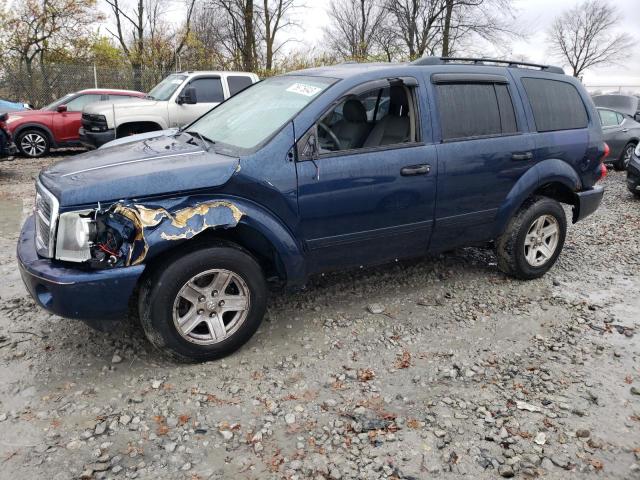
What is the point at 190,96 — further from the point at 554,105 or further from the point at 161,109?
the point at 554,105

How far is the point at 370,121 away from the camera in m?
4.29

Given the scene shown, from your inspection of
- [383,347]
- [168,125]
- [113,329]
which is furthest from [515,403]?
[168,125]

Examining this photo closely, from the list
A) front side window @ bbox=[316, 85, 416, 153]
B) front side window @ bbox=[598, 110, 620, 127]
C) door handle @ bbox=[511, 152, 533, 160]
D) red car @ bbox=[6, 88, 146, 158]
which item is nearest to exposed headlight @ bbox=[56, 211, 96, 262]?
front side window @ bbox=[316, 85, 416, 153]

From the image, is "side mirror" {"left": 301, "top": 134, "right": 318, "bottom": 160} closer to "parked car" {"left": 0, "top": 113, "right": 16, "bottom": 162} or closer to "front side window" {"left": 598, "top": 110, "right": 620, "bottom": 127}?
"parked car" {"left": 0, "top": 113, "right": 16, "bottom": 162}

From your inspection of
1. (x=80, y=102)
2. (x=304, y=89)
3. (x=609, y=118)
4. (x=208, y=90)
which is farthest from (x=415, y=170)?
(x=80, y=102)

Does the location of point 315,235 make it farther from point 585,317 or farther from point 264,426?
point 585,317

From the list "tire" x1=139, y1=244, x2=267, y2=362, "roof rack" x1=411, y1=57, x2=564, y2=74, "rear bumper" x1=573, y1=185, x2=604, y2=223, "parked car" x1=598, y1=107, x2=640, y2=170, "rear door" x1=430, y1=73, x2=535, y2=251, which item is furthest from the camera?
"parked car" x1=598, y1=107, x2=640, y2=170

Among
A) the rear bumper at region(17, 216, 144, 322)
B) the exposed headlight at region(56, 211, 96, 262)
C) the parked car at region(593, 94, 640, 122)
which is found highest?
the parked car at region(593, 94, 640, 122)

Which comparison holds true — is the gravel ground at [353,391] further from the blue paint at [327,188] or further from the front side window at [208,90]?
the front side window at [208,90]

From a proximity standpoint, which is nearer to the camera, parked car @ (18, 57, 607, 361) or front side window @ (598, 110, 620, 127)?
parked car @ (18, 57, 607, 361)

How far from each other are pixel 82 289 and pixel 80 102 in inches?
428

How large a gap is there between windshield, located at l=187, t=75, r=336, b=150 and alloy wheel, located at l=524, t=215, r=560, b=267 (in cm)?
235

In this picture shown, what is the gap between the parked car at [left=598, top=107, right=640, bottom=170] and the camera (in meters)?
11.0

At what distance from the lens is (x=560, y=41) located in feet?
153
